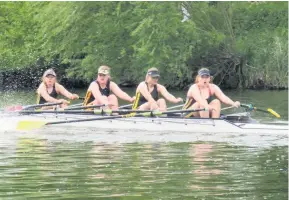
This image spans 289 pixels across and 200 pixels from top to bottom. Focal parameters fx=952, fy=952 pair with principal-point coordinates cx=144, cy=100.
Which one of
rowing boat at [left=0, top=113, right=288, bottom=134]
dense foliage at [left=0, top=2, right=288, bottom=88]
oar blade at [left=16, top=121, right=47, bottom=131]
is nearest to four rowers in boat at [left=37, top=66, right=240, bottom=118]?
rowing boat at [left=0, top=113, right=288, bottom=134]

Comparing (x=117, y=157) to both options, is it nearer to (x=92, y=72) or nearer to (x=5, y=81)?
(x=92, y=72)

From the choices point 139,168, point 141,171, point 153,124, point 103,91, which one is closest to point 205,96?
point 153,124

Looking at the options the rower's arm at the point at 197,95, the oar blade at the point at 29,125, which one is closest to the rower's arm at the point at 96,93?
the oar blade at the point at 29,125

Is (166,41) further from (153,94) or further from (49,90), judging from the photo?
(153,94)

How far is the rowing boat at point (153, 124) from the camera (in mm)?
19875

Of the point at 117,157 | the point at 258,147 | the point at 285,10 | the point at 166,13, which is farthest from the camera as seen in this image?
the point at 285,10

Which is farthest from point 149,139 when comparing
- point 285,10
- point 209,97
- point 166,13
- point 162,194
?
point 285,10

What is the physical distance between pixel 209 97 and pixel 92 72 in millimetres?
22031

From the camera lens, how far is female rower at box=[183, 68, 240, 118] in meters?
20.1

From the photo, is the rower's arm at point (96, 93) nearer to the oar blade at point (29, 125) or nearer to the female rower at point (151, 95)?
the female rower at point (151, 95)

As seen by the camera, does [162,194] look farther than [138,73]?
No

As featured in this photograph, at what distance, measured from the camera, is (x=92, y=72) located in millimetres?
42094

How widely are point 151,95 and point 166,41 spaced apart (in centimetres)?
1972

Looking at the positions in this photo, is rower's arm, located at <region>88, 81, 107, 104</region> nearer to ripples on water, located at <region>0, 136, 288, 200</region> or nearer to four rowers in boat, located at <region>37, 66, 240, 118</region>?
four rowers in boat, located at <region>37, 66, 240, 118</region>
